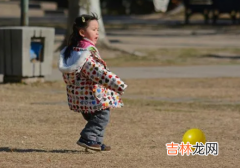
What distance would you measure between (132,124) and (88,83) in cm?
252

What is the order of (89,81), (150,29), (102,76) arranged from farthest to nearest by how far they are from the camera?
(150,29)
(89,81)
(102,76)

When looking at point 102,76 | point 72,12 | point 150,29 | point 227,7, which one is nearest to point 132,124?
Result: point 102,76

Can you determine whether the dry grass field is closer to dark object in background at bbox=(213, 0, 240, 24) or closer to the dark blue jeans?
the dark blue jeans

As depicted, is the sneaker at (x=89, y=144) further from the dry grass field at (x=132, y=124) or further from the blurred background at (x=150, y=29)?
the blurred background at (x=150, y=29)

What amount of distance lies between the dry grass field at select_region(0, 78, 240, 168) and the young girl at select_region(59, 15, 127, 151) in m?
0.35

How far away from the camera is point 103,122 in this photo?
7.36 metres

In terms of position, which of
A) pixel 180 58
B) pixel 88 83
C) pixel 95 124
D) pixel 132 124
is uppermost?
pixel 88 83

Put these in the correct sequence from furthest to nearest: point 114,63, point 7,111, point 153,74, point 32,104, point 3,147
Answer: point 114,63 → point 153,74 → point 32,104 → point 7,111 → point 3,147

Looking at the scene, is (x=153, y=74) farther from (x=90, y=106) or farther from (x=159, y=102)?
(x=90, y=106)

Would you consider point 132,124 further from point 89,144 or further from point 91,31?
point 91,31

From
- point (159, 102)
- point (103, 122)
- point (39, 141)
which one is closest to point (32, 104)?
point (159, 102)

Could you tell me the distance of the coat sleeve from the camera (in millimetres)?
7084

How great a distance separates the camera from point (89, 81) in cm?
725

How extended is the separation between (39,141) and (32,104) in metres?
3.14
